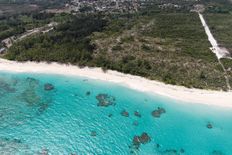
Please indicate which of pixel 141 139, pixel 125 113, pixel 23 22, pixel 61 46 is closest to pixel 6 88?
pixel 61 46

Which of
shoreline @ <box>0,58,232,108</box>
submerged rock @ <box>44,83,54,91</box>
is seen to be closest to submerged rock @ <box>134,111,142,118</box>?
shoreline @ <box>0,58,232,108</box>

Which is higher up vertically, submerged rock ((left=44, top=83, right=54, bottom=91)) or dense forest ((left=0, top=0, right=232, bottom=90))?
dense forest ((left=0, top=0, right=232, bottom=90))

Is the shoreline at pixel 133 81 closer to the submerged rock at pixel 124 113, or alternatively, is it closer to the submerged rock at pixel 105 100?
the submerged rock at pixel 105 100

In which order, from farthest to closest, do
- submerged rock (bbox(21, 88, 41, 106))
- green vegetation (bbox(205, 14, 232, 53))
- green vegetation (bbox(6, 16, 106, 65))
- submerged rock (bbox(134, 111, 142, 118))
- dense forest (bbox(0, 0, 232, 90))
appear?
green vegetation (bbox(205, 14, 232, 53)) → green vegetation (bbox(6, 16, 106, 65)) → dense forest (bbox(0, 0, 232, 90)) → submerged rock (bbox(21, 88, 41, 106)) → submerged rock (bbox(134, 111, 142, 118))

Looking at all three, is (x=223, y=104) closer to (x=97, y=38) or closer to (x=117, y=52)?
(x=117, y=52)

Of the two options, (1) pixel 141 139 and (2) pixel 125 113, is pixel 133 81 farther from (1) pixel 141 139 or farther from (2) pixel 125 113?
(1) pixel 141 139

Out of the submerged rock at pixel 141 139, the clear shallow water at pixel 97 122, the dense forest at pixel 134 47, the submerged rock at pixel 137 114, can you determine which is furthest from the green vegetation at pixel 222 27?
the submerged rock at pixel 141 139

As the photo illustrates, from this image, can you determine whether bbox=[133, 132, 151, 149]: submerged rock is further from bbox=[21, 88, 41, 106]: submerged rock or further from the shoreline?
bbox=[21, 88, 41, 106]: submerged rock
